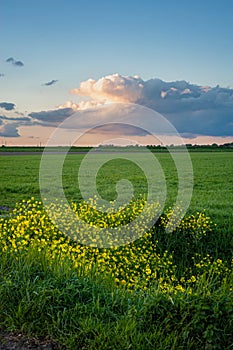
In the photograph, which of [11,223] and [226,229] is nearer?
[11,223]

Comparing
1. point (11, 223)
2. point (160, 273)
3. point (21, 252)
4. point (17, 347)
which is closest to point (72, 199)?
point (11, 223)

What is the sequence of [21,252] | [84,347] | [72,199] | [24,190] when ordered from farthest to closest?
[24,190] → [72,199] → [21,252] → [84,347]

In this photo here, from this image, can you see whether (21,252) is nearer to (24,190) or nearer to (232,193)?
(24,190)

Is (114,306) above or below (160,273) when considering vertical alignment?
above

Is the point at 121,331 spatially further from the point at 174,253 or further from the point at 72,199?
the point at 72,199

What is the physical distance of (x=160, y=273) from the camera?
7.84m

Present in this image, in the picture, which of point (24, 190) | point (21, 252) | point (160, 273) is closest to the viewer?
point (21, 252)

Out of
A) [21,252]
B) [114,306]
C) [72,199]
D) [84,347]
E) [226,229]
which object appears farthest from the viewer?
[72,199]

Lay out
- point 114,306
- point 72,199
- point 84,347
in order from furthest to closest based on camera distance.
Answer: point 72,199
point 114,306
point 84,347

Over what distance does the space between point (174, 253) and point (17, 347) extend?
5.36 metres

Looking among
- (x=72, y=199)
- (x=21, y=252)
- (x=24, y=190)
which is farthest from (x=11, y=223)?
(x=24, y=190)

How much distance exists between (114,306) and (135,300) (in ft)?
0.98

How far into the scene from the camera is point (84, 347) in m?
4.26

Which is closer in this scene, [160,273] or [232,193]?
[160,273]
